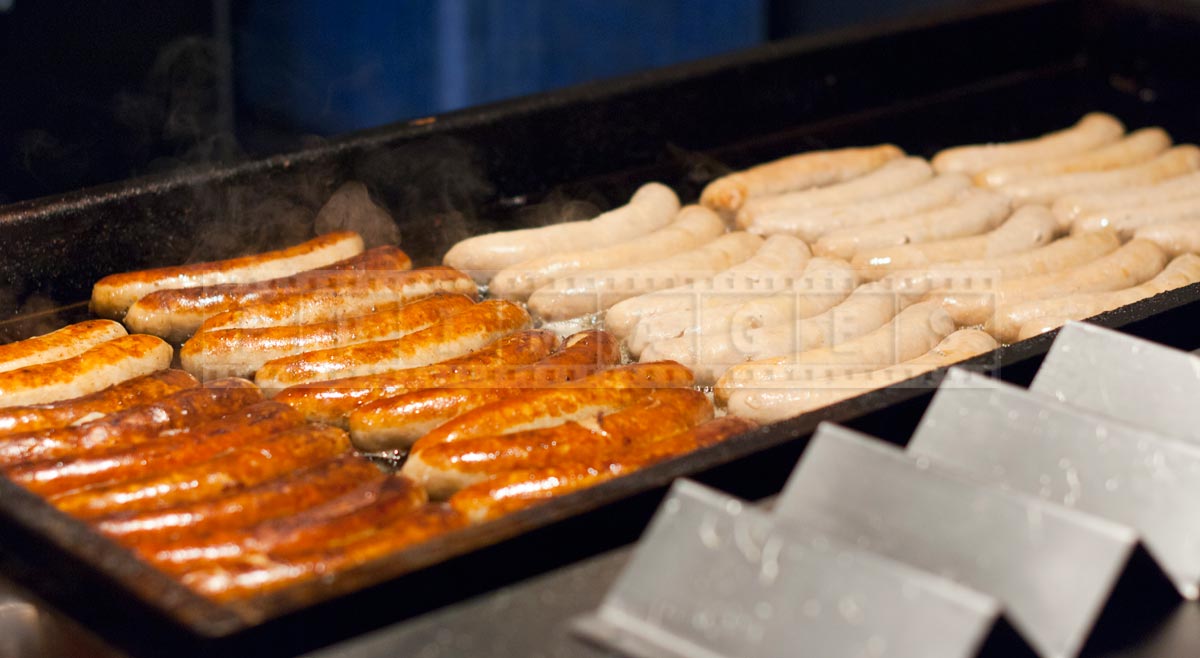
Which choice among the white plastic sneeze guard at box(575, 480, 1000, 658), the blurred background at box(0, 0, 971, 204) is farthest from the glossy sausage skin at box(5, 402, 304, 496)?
the blurred background at box(0, 0, 971, 204)

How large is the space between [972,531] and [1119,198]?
9.33 feet

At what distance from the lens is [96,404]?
3574 millimetres

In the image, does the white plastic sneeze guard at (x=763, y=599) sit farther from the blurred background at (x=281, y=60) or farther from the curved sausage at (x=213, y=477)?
the blurred background at (x=281, y=60)

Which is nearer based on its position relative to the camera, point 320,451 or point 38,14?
point 320,451

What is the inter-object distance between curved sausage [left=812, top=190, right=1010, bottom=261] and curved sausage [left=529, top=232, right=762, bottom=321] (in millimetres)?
421

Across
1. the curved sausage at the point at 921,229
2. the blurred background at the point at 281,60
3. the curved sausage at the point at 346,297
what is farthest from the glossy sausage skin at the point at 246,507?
the blurred background at the point at 281,60

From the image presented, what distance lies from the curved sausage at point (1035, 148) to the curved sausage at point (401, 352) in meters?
2.28

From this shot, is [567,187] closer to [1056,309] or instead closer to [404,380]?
[404,380]

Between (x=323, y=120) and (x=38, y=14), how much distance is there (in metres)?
2.72

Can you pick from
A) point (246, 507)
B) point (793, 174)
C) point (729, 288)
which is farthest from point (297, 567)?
point (793, 174)

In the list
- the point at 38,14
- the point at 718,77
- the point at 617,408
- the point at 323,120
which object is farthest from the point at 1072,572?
the point at 323,120

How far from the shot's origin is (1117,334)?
334cm

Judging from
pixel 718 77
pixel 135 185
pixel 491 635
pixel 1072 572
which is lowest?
pixel 491 635

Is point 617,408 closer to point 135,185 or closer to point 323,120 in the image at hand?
point 135,185
